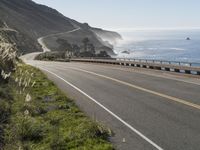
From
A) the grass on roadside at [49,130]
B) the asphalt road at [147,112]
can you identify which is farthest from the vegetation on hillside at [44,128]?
the asphalt road at [147,112]

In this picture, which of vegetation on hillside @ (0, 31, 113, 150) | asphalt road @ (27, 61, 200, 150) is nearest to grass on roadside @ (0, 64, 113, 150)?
vegetation on hillside @ (0, 31, 113, 150)

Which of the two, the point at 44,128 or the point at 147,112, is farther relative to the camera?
the point at 147,112

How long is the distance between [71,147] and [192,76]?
20905 mm

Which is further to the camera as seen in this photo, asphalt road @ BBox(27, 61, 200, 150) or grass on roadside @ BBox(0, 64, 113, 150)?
asphalt road @ BBox(27, 61, 200, 150)

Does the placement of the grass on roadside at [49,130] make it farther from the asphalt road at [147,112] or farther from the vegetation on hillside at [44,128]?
the asphalt road at [147,112]

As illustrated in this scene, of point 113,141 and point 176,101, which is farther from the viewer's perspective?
point 176,101

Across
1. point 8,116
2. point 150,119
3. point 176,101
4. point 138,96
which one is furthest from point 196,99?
point 8,116

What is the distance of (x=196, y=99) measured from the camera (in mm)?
17719

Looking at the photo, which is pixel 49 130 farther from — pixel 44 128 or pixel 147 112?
pixel 147 112

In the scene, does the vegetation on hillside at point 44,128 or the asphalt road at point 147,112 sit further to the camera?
the asphalt road at point 147,112

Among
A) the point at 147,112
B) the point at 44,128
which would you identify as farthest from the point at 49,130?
the point at 147,112

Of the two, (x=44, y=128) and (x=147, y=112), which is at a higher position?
(x=44, y=128)

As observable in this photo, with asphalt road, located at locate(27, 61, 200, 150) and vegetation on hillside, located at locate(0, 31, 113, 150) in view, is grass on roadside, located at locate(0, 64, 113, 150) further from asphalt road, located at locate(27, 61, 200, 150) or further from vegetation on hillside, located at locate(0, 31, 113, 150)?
asphalt road, located at locate(27, 61, 200, 150)

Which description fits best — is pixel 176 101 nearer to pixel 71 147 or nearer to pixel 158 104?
pixel 158 104
